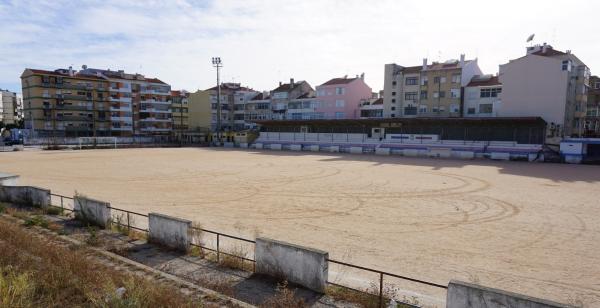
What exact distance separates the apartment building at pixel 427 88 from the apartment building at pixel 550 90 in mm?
9350

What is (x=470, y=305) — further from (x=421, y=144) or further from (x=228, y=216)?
(x=421, y=144)

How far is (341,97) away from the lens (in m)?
80.0

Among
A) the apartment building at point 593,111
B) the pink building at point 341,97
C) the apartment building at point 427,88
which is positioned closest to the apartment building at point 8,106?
the pink building at point 341,97

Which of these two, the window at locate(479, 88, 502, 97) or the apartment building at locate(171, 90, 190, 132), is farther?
the apartment building at locate(171, 90, 190, 132)

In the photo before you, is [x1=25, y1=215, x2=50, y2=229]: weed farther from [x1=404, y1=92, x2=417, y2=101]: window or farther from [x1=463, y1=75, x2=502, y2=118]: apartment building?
[x1=404, y1=92, x2=417, y2=101]: window

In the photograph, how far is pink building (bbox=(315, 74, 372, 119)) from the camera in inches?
3147

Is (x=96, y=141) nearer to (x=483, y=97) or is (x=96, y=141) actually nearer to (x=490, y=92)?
(x=483, y=97)

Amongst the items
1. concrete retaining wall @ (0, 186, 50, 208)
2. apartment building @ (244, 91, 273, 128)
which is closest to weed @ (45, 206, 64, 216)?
concrete retaining wall @ (0, 186, 50, 208)

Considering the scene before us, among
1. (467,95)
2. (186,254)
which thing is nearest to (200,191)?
(186,254)

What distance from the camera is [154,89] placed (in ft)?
313

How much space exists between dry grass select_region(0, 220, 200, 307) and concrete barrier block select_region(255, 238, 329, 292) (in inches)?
96.8

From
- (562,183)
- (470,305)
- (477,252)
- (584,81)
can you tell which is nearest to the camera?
(470,305)

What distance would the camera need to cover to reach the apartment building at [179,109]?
10353cm

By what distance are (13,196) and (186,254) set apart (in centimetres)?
1337
